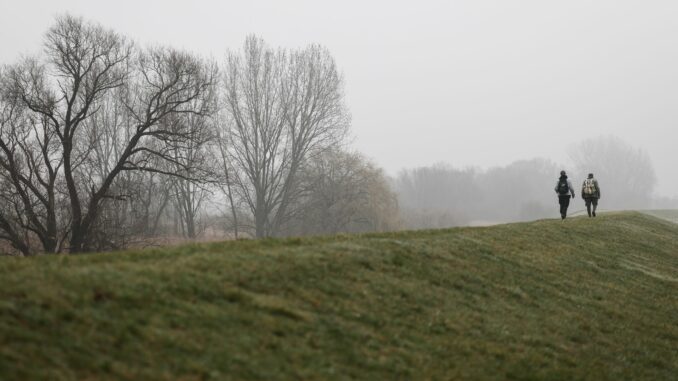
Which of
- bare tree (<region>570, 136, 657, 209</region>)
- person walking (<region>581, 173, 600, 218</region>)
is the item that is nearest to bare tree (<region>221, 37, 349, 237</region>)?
person walking (<region>581, 173, 600, 218</region>)

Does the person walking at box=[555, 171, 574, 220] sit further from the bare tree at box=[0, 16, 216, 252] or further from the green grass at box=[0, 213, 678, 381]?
the bare tree at box=[0, 16, 216, 252]

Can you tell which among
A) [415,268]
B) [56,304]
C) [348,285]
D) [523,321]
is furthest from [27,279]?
[523,321]

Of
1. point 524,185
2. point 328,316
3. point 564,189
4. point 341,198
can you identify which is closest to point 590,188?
point 564,189

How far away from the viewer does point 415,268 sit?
35.0 feet

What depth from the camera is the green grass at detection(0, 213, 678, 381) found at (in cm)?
552

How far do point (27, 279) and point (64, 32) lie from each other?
2473 cm

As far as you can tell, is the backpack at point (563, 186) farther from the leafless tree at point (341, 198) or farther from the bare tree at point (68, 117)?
the leafless tree at point (341, 198)

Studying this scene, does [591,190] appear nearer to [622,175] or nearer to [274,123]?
[274,123]

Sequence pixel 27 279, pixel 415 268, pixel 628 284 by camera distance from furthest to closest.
A: pixel 628 284 < pixel 415 268 < pixel 27 279

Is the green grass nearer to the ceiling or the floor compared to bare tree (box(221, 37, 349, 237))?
nearer to the floor

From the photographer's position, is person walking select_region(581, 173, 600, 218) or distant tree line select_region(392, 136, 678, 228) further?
distant tree line select_region(392, 136, 678, 228)

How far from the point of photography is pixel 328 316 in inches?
295

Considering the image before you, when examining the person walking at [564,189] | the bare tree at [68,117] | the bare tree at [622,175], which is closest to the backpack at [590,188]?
the person walking at [564,189]

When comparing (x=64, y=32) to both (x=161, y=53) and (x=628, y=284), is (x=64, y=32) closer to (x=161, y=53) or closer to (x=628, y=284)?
(x=161, y=53)
